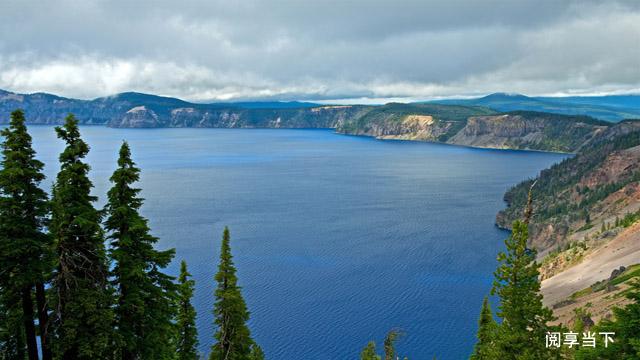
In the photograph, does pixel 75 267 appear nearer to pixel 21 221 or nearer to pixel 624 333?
pixel 21 221

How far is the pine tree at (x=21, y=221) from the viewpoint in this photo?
25578 millimetres

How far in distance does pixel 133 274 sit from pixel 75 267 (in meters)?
3.20

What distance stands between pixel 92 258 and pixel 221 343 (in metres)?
14.4

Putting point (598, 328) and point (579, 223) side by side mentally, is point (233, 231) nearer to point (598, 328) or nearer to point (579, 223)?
point (579, 223)

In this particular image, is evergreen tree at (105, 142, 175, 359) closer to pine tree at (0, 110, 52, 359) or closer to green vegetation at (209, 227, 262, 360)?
pine tree at (0, 110, 52, 359)

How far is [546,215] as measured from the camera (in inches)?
7756

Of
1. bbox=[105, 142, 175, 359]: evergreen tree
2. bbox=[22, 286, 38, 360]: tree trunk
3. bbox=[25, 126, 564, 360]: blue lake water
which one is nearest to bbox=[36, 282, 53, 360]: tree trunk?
bbox=[22, 286, 38, 360]: tree trunk

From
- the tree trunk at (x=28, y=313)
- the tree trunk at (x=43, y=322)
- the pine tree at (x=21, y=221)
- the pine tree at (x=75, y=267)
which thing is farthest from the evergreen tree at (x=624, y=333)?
the tree trunk at (x=28, y=313)

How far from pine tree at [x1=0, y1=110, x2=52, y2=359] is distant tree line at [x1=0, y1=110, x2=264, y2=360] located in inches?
2.0

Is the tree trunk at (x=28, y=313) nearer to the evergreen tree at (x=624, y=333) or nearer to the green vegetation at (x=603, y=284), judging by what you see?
the evergreen tree at (x=624, y=333)

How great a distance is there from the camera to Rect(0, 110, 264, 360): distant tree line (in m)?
25.8

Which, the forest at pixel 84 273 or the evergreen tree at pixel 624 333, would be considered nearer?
the evergreen tree at pixel 624 333

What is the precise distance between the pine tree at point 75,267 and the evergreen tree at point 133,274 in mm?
1172

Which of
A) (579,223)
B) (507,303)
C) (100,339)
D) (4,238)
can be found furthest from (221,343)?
(579,223)
